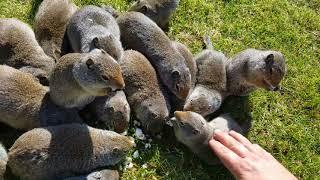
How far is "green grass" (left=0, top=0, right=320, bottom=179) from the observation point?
731 cm

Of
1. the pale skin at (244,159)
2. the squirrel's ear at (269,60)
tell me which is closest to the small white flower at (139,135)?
the pale skin at (244,159)

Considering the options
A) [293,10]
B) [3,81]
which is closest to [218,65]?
[293,10]

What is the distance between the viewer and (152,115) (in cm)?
719

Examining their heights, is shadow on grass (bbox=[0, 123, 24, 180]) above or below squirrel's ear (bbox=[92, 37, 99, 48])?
below

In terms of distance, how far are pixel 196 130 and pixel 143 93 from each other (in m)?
0.90

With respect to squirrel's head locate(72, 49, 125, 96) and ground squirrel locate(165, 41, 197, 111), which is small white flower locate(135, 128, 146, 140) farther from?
squirrel's head locate(72, 49, 125, 96)

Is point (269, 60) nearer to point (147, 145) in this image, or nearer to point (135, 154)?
point (147, 145)

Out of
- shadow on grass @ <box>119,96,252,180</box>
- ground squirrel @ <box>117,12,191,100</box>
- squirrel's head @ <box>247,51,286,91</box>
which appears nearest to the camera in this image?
shadow on grass @ <box>119,96,252,180</box>

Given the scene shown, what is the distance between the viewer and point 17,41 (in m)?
7.02

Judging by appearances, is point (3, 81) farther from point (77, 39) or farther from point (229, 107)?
point (229, 107)

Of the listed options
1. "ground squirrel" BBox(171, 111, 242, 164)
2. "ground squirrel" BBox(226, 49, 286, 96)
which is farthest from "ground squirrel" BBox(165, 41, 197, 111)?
"ground squirrel" BBox(226, 49, 286, 96)

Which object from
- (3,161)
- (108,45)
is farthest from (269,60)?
(3,161)

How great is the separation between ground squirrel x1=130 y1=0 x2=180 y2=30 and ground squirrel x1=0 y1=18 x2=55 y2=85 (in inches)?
72.7

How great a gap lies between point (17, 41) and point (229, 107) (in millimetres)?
3264
